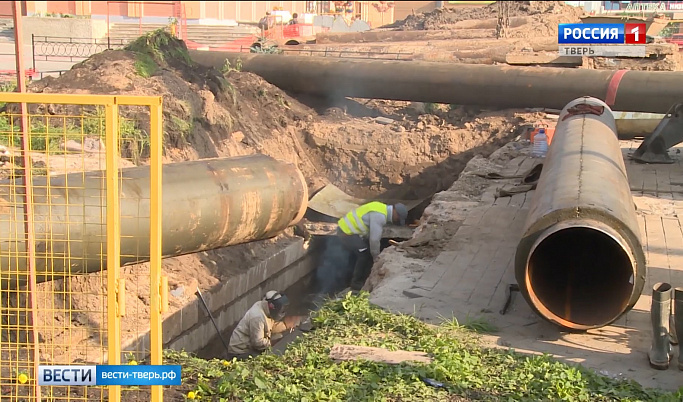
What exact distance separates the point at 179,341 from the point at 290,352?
3530 mm

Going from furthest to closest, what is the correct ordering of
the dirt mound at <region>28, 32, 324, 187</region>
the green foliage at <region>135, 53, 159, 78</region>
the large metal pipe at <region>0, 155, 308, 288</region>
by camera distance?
1. the green foliage at <region>135, 53, 159, 78</region>
2. the dirt mound at <region>28, 32, 324, 187</region>
3. the large metal pipe at <region>0, 155, 308, 288</region>

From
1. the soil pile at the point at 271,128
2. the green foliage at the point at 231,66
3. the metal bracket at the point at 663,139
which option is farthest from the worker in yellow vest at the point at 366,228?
the green foliage at the point at 231,66

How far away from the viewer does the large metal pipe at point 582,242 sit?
6461 millimetres

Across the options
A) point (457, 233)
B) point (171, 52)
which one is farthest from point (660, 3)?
point (457, 233)

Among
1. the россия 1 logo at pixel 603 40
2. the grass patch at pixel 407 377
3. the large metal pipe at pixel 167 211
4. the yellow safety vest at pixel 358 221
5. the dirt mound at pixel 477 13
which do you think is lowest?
the yellow safety vest at pixel 358 221

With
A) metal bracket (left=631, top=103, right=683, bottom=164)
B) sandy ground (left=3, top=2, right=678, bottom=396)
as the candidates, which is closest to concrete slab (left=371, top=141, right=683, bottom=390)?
sandy ground (left=3, top=2, right=678, bottom=396)

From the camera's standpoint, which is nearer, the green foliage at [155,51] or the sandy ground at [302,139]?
the sandy ground at [302,139]

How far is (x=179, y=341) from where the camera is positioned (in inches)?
374

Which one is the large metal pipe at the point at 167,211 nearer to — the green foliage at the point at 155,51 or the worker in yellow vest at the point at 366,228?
the worker in yellow vest at the point at 366,228

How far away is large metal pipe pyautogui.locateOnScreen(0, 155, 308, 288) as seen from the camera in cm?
594

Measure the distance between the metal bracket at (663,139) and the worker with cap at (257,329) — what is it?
7.13m

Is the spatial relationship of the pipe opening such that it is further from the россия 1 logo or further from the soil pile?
the россия 1 logo

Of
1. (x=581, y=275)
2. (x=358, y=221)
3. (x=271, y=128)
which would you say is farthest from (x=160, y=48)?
(x=581, y=275)

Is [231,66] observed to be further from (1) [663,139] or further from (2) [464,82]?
(1) [663,139]
